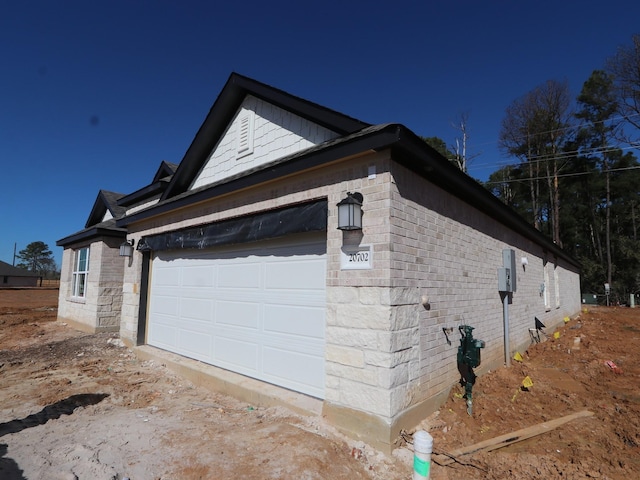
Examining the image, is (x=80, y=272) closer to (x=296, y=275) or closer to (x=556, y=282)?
(x=296, y=275)

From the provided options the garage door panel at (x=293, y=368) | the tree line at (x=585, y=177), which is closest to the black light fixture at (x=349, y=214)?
the garage door panel at (x=293, y=368)

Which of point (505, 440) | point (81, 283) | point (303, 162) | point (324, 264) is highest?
point (303, 162)

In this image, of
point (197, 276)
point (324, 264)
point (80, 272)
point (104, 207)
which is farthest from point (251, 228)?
point (104, 207)

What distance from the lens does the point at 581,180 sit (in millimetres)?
32719

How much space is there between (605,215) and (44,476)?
42.5m

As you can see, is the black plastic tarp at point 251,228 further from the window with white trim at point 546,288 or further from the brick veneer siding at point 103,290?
the window with white trim at point 546,288

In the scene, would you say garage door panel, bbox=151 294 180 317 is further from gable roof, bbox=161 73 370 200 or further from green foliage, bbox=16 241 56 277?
green foliage, bbox=16 241 56 277

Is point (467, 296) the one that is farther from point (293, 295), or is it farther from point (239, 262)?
point (239, 262)

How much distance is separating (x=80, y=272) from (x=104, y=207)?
10.7 ft

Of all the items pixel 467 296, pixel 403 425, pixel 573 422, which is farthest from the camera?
pixel 467 296

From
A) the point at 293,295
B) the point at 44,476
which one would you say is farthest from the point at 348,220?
the point at 44,476

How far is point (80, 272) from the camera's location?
527 inches

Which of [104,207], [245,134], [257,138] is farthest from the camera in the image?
[104,207]

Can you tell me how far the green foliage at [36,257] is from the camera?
271ft
